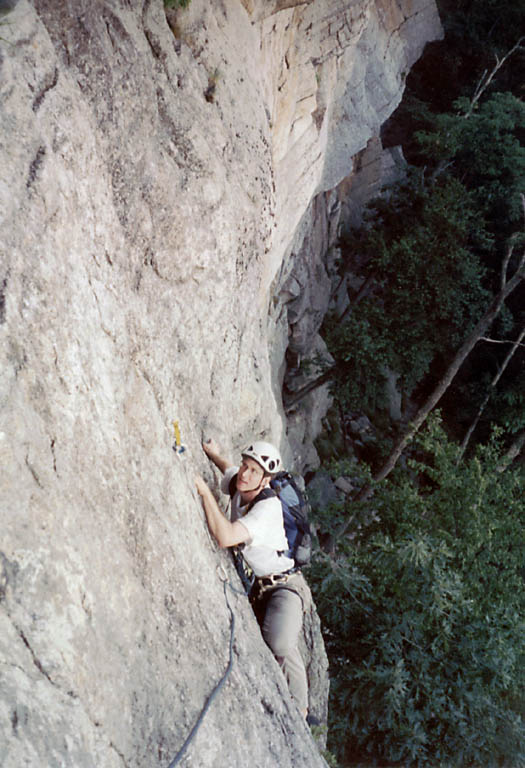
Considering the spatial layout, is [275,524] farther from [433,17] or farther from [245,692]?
[433,17]

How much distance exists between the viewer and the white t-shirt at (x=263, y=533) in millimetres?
4434

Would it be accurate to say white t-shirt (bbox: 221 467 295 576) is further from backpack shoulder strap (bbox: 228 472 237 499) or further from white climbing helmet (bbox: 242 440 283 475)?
white climbing helmet (bbox: 242 440 283 475)

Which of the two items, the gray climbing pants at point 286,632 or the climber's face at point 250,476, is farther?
the gray climbing pants at point 286,632

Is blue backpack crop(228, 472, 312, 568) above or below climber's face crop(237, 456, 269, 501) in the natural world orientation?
below

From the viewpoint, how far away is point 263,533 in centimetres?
446

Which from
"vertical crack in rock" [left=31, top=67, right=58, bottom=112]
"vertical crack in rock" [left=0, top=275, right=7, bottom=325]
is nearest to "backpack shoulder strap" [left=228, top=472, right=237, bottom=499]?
"vertical crack in rock" [left=0, top=275, right=7, bottom=325]

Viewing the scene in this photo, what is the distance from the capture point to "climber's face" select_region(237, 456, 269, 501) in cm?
452

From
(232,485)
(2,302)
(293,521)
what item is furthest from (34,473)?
(293,521)

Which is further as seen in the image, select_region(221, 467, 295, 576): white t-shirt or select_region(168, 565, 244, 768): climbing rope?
select_region(221, 467, 295, 576): white t-shirt

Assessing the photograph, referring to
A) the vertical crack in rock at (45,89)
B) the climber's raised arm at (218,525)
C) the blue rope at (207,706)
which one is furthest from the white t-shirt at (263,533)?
the vertical crack in rock at (45,89)

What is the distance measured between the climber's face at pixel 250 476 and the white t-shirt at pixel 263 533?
0.13 metres

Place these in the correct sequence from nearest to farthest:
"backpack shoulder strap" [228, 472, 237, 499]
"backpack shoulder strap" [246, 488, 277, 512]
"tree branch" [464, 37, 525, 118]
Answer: "backpack shoulder strap" [246, 488, 277, 512]
"backpack shoulder strap" [228, 472, 237, 499]
"tree branch" [464, 37, 525, 118]

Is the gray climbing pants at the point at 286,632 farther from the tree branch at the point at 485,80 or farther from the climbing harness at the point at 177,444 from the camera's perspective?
the tree branch at the point at 485,80

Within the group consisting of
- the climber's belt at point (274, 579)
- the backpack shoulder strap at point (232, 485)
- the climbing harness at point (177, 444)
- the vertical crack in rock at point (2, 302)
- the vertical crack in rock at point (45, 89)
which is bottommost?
the climber's belt at point (274, 579)
